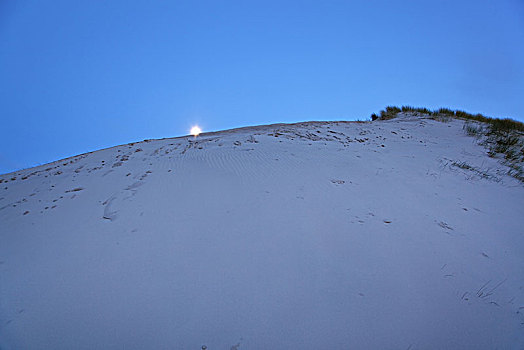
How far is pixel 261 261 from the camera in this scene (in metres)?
1.83

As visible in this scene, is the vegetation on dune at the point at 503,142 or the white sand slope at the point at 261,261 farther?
the vegetation on dune at the point at 503,142

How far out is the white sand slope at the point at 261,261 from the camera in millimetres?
1432

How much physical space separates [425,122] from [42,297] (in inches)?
390

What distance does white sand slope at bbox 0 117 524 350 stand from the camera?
1432 mm

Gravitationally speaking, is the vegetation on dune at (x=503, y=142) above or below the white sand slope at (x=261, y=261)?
above

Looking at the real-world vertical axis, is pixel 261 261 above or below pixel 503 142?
below

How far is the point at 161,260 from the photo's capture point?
6.07ft

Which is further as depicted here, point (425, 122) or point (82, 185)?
point (425, 122)

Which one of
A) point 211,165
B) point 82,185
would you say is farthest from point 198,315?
point 82,185

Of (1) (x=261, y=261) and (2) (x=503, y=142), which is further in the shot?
(2) (x=503, y=142)

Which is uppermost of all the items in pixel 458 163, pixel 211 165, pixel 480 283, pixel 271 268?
pixel 211 165

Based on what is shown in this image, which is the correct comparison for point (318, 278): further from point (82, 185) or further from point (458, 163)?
point (458, 163)

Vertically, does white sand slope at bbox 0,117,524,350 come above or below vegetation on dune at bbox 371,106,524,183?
below

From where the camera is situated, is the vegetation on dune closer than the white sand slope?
No
